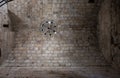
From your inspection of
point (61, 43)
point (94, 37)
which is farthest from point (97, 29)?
point (61, 43)

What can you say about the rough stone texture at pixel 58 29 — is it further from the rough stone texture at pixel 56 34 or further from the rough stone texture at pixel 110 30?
the rough stone texture at pixel 110 30

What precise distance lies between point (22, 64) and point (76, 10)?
3.65m

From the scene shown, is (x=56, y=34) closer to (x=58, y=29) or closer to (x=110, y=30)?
(x=58, y=29)

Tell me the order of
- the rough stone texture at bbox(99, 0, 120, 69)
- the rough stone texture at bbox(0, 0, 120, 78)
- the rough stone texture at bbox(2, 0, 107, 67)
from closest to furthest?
1. the rough stone texture at bbox(99, 0, 120, 69)
2. the rough stone texture at bbox(0, 0, 120, 78)
3. the rough stone texture at bbox(2, 0, 107, 67)

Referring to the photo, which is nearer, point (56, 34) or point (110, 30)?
point (110, 30)

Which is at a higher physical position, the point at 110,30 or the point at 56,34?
the point at 110,30

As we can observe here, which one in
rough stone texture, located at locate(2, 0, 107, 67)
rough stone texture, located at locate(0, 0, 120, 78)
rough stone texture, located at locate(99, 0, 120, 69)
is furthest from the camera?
rough stone texture, located at locate(2, 0, 107, 67)

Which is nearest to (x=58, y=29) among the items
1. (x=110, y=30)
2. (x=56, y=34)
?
(x=56, y=34)

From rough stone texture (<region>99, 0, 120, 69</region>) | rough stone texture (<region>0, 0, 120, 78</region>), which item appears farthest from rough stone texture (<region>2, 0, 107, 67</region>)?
rough stone texture (<region>99, 0, 120, 69</region>)

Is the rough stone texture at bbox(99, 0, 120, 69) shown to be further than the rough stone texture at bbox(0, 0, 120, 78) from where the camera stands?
No

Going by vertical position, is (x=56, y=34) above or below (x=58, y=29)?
below

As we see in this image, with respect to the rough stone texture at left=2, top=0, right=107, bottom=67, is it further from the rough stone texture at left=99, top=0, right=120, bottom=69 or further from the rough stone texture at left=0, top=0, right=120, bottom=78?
the rough stone texture at left=99, top=0, right=120, bottom=69

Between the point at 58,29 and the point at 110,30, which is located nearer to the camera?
the point at 110,30

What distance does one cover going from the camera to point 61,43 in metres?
8.88
